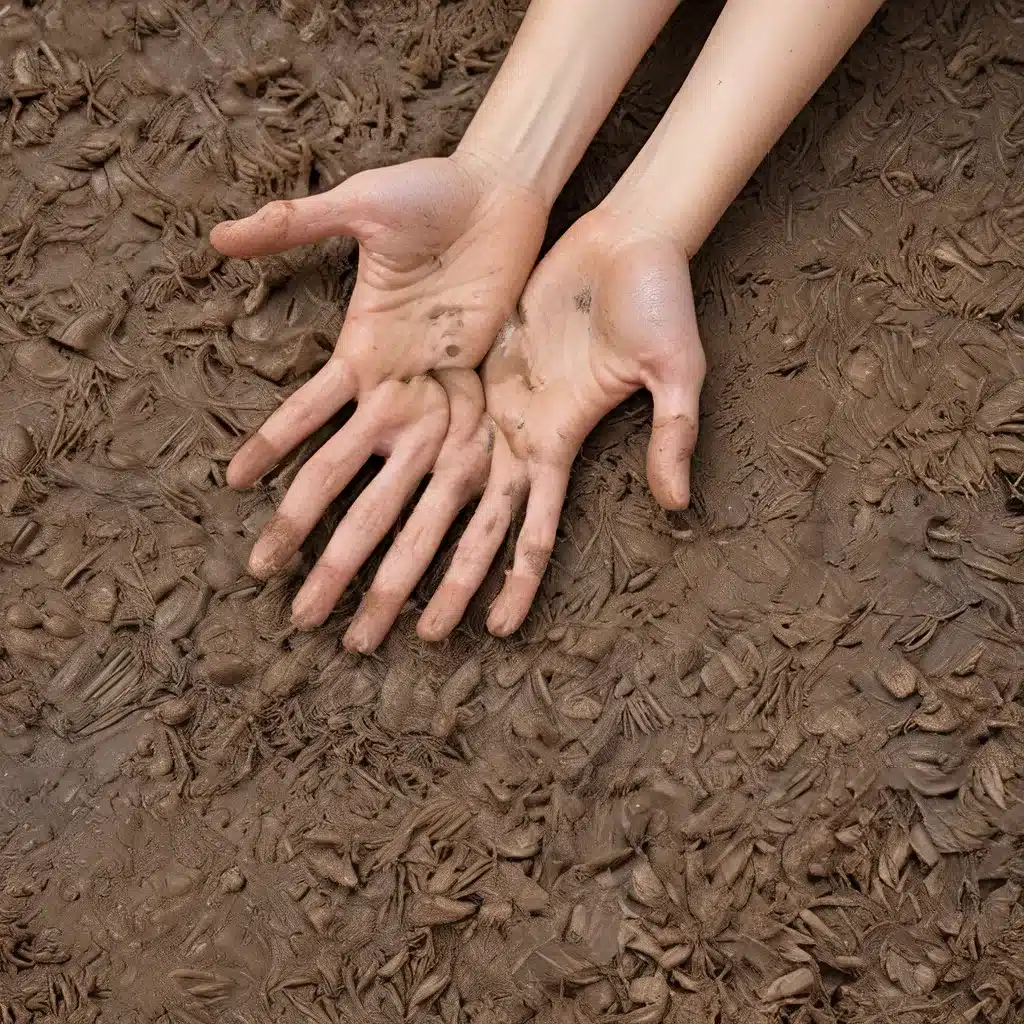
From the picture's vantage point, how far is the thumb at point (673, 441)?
111 cm

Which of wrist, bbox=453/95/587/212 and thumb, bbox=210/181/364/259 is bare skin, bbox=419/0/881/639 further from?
thumb, bbox=210/181/364/259

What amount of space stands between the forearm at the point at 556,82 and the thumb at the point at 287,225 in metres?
0.23

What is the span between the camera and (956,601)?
1.08 m

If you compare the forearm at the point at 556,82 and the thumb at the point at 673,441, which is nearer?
the thumb at the point at 673,441

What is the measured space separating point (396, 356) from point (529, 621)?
0.35m

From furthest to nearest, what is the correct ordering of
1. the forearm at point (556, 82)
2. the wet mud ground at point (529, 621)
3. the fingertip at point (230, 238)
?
the forearm at point (556, 82) → the fingertip at point (230, 238) → the wet mud ground at point (529, 621)

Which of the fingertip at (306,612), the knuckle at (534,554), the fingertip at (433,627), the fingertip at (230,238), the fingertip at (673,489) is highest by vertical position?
the fingertip at (673,489)

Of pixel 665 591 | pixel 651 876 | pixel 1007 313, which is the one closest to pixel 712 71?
pixel 1007 313

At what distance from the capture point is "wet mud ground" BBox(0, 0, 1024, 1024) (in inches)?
40.4

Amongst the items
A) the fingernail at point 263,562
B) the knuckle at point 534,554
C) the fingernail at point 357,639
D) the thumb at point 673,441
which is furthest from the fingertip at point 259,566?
the thumb at point 673,441

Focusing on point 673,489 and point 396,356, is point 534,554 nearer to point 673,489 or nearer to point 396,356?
point 673,489

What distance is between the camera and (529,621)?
1.18m

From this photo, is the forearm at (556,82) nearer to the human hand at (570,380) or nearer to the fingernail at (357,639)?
the human hand at (570,380)

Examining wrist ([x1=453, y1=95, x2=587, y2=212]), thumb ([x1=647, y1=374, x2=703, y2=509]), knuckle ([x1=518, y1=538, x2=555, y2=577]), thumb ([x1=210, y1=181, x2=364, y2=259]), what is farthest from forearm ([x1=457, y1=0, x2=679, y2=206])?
knuckle ([x1=518, y1=538, x2=555, y2=577])
